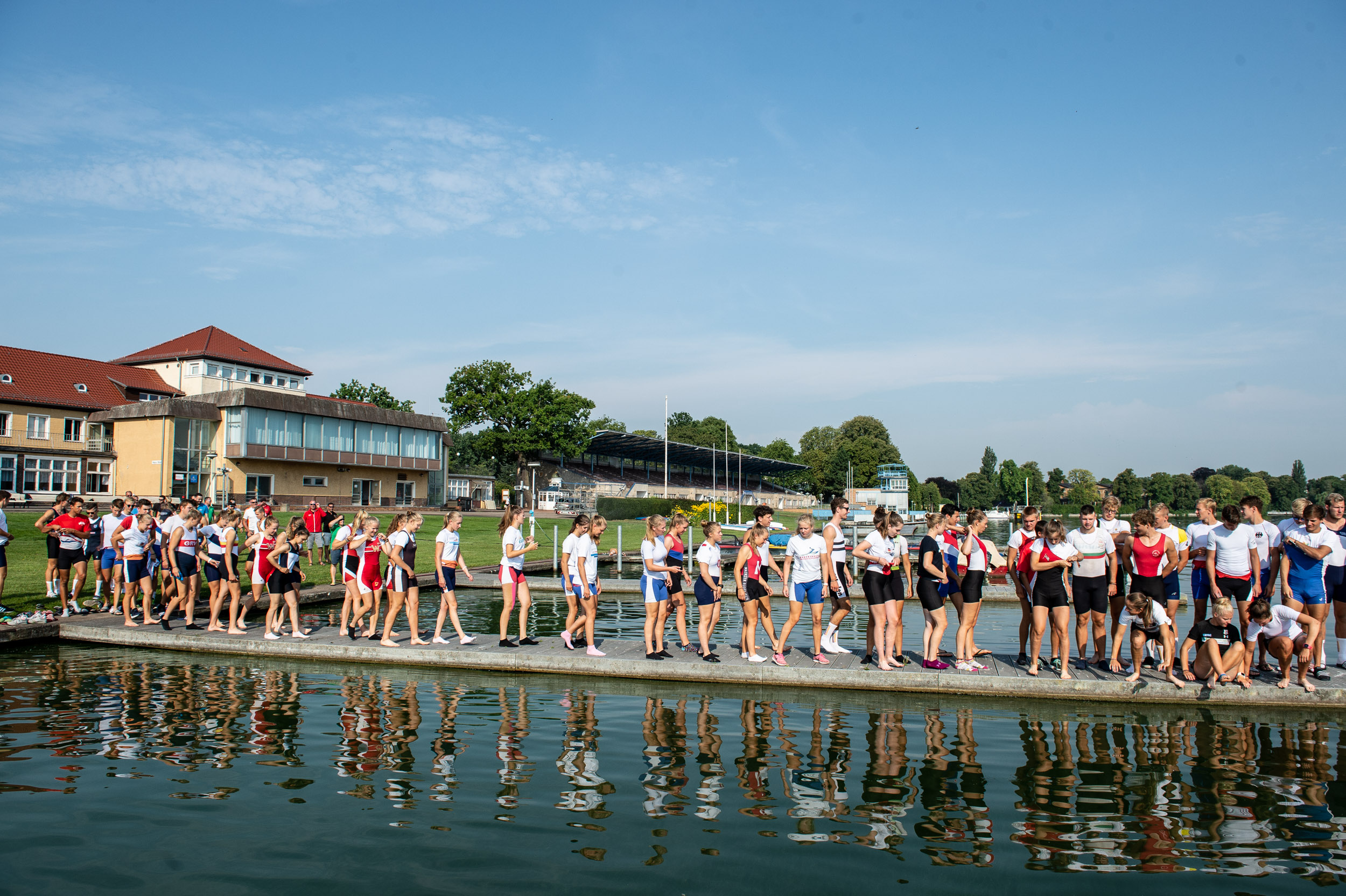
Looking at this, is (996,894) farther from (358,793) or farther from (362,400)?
(362,400)

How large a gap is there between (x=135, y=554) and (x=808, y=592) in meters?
10.2

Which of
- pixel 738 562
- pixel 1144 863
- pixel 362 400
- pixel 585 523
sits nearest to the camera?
pixel 1144 863

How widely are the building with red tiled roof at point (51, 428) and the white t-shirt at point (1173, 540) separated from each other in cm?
5223

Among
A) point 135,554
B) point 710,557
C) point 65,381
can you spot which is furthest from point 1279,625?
point 65,381

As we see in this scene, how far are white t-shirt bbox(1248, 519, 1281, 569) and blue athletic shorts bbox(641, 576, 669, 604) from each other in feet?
21.7

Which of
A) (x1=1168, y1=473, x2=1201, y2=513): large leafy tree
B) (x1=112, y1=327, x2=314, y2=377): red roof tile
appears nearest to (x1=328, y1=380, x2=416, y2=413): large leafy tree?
(x1=112, y1=327, x2=314, y2=377): red roof tile

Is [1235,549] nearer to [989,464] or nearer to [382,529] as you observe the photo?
[382,529]

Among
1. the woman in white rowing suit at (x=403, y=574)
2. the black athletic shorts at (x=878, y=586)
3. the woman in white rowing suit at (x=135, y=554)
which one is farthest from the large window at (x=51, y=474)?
the black athletic shorts at (x=878, y=586)

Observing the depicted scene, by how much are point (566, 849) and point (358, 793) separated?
6.33ft

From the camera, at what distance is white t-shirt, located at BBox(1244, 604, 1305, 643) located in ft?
28.8

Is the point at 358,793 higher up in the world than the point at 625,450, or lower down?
lower down

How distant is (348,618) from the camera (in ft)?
41.7

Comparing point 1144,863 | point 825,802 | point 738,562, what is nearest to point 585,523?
point 738,562

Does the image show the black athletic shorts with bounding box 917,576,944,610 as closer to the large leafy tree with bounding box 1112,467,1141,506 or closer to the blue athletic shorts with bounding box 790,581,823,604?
the blue athletic shorts with bounding box 790,581,823,604
